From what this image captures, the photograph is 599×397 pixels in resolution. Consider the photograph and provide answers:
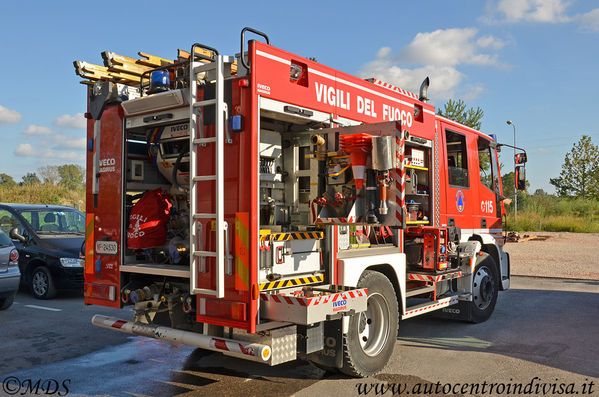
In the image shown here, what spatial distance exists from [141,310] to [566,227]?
34298 millimetres

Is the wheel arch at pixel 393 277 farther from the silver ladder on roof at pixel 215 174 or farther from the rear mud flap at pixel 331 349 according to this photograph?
the silver ladder on roof at pixel 215 174

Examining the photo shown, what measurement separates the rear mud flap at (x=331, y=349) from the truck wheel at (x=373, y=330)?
0.38 feet

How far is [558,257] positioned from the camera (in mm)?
19750

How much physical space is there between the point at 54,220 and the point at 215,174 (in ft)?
27.0

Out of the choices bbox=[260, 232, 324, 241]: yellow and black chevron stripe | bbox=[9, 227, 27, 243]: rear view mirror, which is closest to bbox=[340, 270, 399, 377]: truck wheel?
bbox=[260, 232, 324, 241]: yellow and black chevron stripe

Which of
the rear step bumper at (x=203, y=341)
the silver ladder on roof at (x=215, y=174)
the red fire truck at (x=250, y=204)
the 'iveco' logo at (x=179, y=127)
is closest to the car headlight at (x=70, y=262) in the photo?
the red fire truck at (x=250, y=204)

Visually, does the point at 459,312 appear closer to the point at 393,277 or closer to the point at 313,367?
the point at 393,277

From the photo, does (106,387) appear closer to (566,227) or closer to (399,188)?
(399,188)

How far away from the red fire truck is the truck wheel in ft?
0.06

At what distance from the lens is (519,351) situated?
6.69 metres

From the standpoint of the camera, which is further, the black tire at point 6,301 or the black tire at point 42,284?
the black tire at point 42,284

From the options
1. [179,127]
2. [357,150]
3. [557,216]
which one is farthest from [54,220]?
[557,216]

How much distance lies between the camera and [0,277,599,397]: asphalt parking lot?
5367 mm

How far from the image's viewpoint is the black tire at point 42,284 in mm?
10516
